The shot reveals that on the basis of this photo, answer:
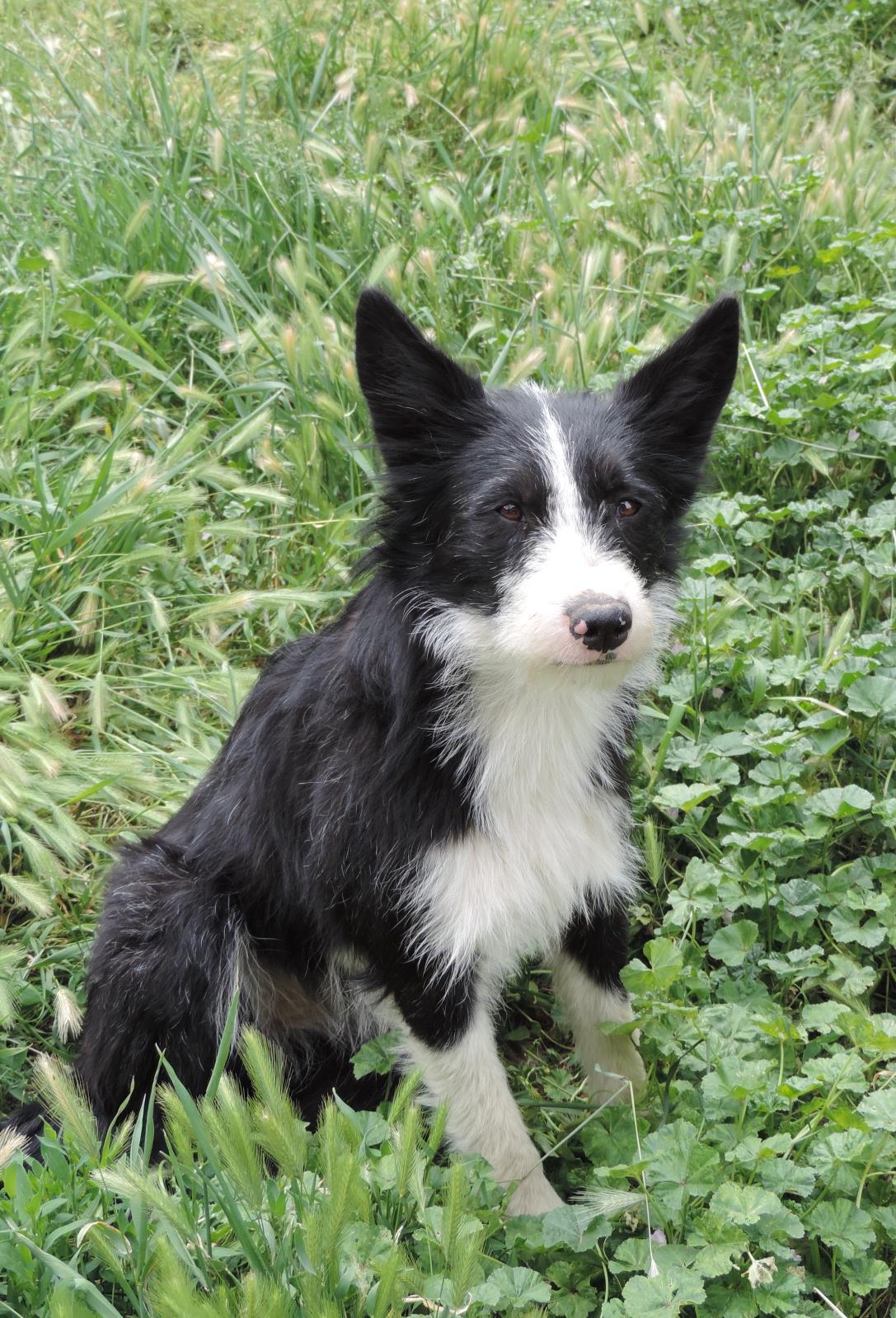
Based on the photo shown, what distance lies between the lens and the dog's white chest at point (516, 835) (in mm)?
2572

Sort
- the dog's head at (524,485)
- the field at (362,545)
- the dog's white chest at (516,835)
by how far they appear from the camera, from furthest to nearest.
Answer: the dog's white chest at (516,835), the dog's head at (524,485), the field at (362,545)

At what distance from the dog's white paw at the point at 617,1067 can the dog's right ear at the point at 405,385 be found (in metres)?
1.40

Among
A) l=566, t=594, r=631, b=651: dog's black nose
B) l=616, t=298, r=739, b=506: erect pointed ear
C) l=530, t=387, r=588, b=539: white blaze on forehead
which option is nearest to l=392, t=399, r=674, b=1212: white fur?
l=530, t=387, r=588, b=539: white blaze on forehead

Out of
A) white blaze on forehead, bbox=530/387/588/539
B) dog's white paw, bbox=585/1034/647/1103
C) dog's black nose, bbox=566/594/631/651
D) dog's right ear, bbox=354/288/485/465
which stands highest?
dog's right ear, bbox=354/288/485/465

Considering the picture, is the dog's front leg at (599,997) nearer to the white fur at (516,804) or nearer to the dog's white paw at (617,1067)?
the dog's white paw at (617,1067)

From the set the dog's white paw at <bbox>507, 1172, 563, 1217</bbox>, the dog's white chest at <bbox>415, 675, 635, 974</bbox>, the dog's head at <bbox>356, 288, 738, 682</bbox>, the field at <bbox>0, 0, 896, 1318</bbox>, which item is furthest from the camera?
the dog's white paw at <bbox>507, 1172, 563, 1217</bbox>

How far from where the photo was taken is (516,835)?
2609 mm

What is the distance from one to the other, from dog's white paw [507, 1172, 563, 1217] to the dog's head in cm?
109

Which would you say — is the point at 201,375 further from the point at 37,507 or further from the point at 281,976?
the point at 281,976

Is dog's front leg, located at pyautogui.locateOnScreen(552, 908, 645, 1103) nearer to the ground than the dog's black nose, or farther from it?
nearer to the ground

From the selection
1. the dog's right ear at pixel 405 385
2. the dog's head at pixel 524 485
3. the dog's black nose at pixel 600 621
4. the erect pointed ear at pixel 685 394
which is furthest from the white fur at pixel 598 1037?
the dog's right ear at pixel 405 385

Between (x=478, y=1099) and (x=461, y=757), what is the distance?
718 mm

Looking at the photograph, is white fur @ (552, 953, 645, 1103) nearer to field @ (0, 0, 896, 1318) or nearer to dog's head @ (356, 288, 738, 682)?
field @ (0, 0, 896, 1318)

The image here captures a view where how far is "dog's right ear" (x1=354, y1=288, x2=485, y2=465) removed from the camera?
2434 mm
